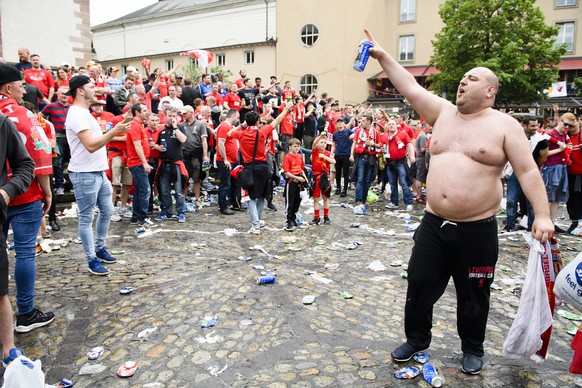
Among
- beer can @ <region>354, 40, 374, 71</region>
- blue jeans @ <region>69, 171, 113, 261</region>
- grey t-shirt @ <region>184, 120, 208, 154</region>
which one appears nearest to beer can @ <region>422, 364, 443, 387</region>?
beer can @ <region>354, 40, 374, 71</region>

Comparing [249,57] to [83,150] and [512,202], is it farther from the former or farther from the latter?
[83,150]

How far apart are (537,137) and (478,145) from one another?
5483mm

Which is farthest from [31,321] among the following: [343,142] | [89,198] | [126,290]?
[343,142]

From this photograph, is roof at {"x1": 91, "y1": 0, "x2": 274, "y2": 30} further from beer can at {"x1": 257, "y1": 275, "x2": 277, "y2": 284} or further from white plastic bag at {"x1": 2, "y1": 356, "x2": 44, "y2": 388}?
white plastic bag at {"x1": 2, "y1": 356, "x2": 44, "y2": 388}

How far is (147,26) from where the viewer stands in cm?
4350

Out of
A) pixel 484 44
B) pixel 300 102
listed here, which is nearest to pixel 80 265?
pixel 300 102

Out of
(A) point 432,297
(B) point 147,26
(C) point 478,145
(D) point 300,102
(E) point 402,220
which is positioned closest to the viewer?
(C) point 478,145

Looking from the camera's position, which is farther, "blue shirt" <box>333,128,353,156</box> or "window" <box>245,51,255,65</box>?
"window" <box>245,51,255,65</box>

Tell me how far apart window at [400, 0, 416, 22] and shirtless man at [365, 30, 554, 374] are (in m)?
37.9

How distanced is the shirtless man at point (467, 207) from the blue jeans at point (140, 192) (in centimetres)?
598

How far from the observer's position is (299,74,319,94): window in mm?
34812

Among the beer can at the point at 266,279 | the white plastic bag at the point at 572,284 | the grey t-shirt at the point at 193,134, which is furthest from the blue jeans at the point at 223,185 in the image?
the white plastic bag at the point at 572,284

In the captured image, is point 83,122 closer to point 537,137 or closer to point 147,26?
point 537,137

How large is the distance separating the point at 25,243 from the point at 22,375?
4.64 feet
